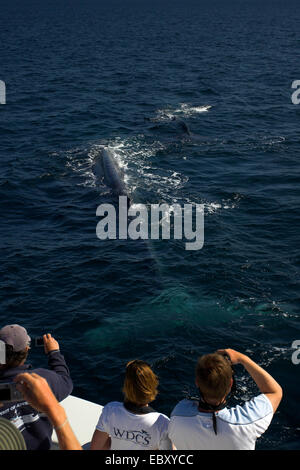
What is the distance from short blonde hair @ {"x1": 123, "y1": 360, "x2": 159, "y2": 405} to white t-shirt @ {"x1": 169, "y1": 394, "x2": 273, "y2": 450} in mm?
499

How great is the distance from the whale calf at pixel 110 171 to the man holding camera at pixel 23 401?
22442mm

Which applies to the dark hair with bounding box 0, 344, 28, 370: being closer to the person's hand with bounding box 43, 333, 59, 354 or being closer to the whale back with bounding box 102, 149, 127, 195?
the person's hand with bounding box 43, 333, 59, 354

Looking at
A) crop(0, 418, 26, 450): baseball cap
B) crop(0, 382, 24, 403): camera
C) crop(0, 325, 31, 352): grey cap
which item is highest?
crop(0, 325, 31, 352): grey cap

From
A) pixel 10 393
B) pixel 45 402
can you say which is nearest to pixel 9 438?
pixel 45 402

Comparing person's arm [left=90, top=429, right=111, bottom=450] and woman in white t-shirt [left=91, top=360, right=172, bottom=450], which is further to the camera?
person's arm [left=90, top=429, right=111, bottom=450]

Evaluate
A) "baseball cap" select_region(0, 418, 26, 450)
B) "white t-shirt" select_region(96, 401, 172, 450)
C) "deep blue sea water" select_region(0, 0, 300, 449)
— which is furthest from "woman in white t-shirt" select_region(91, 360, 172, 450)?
"deep blue sea water" select_region(0, 0, 300, 449)

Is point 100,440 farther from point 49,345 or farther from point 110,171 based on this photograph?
point 110,171

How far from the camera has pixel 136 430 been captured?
7.39 meters

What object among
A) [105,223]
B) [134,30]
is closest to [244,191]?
[105,223]

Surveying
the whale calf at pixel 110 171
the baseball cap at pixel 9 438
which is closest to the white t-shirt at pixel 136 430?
the baseball cap at pixel 9 438

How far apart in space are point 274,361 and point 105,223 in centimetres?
1235

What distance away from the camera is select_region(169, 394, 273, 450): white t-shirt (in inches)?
273

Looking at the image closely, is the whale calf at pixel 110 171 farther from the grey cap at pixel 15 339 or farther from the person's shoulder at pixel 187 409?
the person's shoulder at pixel 187 409

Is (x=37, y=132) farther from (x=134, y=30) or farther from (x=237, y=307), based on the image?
(x=134, y=30)
